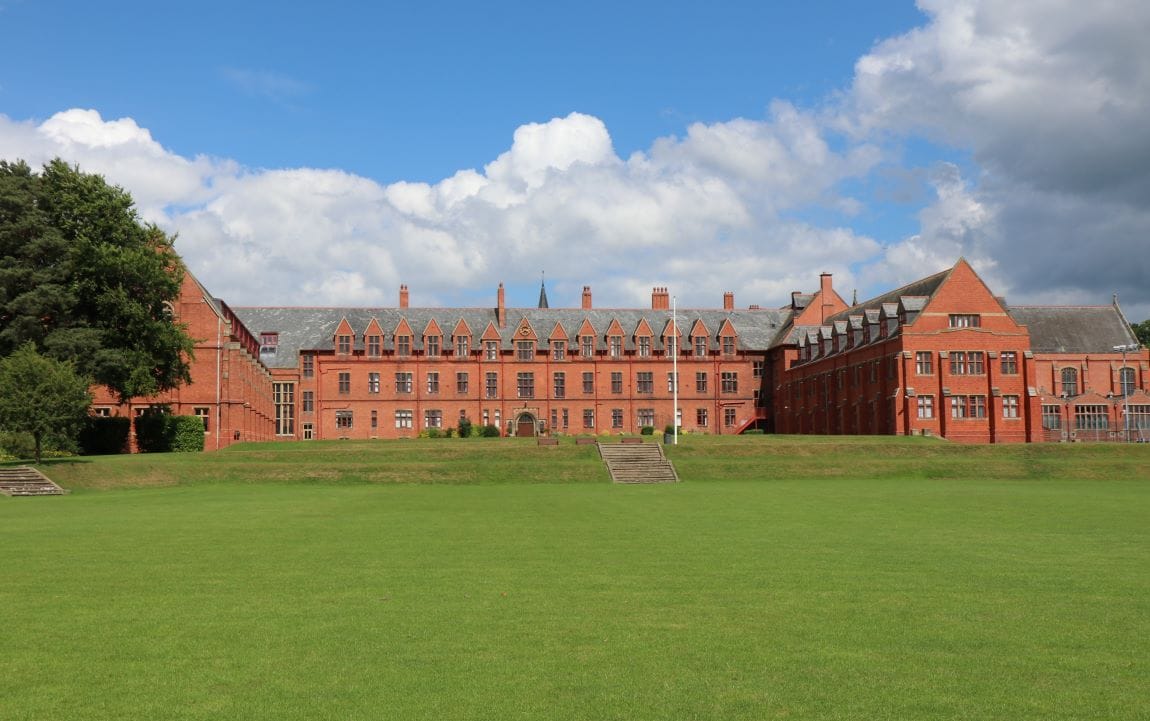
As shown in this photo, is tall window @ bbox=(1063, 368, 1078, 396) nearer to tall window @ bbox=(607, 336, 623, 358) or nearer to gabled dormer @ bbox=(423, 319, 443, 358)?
tall window @ bbox=(607, 336, 623, 358)

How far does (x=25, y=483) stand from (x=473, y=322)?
4951cm

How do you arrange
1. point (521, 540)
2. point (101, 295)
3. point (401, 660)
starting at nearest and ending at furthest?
1. point (401, 660)
2. point (521, 540)
3. point (101, 295)

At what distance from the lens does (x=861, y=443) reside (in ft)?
181

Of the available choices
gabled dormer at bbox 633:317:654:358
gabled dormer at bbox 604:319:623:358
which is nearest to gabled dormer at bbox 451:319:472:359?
gabled dormer at bbox 604:319:623:358

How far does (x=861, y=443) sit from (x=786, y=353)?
2854cm

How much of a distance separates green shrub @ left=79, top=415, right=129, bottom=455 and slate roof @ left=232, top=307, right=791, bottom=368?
84.8ft

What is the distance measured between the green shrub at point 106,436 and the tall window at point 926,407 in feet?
162

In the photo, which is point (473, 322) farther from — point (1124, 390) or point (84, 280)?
point (1124, 390)

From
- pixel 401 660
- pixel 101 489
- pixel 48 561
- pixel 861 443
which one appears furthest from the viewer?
pixel 861 443

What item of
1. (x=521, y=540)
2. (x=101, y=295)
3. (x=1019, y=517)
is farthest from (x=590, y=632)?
(x=101, y=295)

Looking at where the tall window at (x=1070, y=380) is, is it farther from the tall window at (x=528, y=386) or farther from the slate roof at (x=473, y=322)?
the tall window at (x=528, y=386)

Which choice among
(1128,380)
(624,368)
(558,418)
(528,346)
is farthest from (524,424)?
(1128,380)

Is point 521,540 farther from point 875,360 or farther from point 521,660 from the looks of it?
point 875,360

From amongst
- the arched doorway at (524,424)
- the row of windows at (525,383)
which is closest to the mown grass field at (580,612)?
the row of windows at (525,383)
